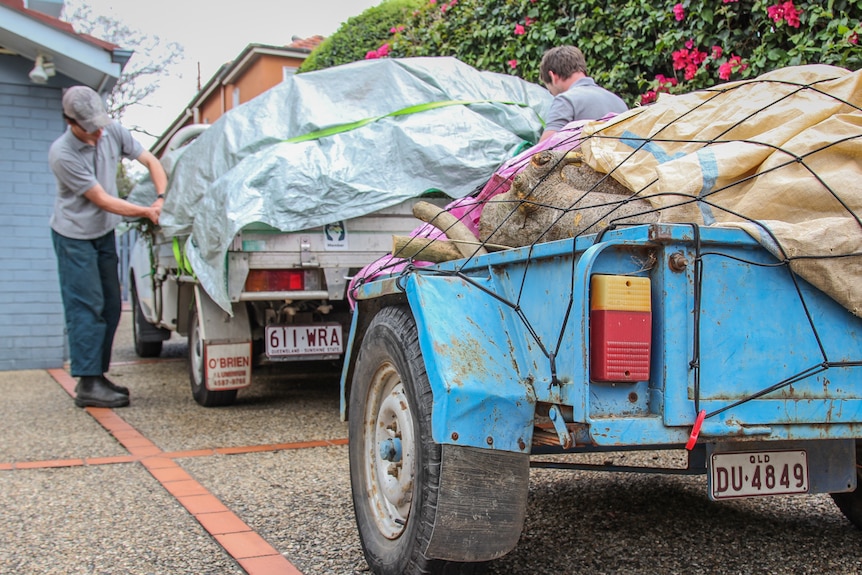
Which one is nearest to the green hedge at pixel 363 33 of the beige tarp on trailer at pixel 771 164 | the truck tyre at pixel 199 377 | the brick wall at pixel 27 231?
the brick wall at pixel 27 231

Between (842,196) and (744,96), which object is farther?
(744,96)

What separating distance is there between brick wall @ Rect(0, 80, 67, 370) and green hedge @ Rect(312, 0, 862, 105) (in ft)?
13.7

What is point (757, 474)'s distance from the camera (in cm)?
244

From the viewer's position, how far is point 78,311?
664 cm

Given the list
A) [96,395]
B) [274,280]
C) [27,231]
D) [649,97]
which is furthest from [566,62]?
[27,231]

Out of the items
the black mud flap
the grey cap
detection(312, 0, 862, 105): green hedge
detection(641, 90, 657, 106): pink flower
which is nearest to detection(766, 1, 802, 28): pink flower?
detection(312, 0, 862, 105): green hedge

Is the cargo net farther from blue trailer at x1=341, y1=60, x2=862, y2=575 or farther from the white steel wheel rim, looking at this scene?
the white steel wheel rim

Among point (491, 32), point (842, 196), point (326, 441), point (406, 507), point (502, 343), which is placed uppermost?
point (491, 32)

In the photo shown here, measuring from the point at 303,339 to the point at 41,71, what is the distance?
4548mm

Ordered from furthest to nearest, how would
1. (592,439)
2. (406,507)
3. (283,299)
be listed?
(283,299) < (406,507) < (592,439)

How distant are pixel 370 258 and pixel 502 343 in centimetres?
333

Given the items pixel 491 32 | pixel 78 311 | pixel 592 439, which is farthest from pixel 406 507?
pixel 491 32

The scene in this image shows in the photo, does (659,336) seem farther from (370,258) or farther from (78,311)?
(78,311)

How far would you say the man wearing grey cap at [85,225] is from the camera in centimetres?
656
